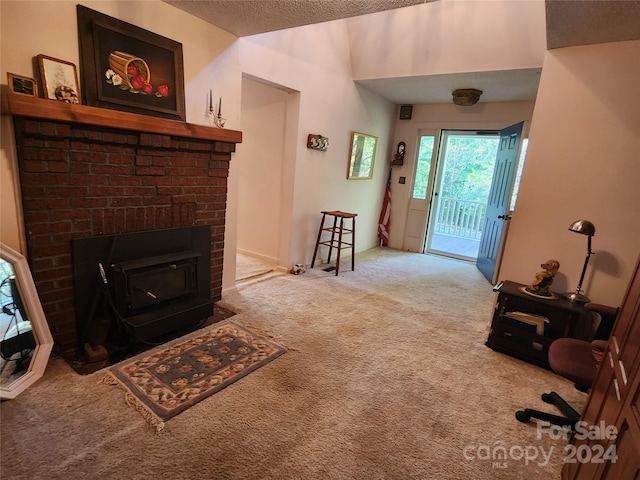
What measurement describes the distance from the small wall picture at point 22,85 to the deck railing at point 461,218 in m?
6.05

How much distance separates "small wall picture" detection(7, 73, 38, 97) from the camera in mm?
1673

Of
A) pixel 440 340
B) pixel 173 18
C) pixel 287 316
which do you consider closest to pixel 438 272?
pixel 440 340

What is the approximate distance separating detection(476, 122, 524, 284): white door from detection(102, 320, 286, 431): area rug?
124 inches

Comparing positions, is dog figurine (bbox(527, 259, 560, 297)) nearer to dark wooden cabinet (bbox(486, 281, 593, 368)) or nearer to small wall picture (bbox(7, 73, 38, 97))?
dark wooden cabinet (bbox(486, 281, 593, 368))

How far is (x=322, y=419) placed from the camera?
173cm

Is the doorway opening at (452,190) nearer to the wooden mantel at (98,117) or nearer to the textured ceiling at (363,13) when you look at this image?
the textured ceiling at (363,13)

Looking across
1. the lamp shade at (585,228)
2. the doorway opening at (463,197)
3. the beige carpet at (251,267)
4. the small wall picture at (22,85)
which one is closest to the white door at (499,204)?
the doorway opening at (463,197)

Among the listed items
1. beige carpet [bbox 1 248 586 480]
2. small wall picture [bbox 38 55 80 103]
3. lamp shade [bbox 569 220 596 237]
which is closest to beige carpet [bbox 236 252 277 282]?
beige carpet [bbox 1 248 586 480]

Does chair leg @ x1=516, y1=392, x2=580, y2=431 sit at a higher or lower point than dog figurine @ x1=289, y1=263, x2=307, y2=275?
lower

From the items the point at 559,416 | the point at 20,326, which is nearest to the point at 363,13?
the point at 559,416

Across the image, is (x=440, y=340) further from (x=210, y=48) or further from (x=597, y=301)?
(x=210, y=48)

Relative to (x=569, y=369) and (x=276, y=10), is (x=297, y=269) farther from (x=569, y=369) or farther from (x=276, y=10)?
(x=569, y=369)

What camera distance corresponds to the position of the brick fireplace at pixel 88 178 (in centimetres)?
181

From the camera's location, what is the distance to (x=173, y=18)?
2.28 metres
